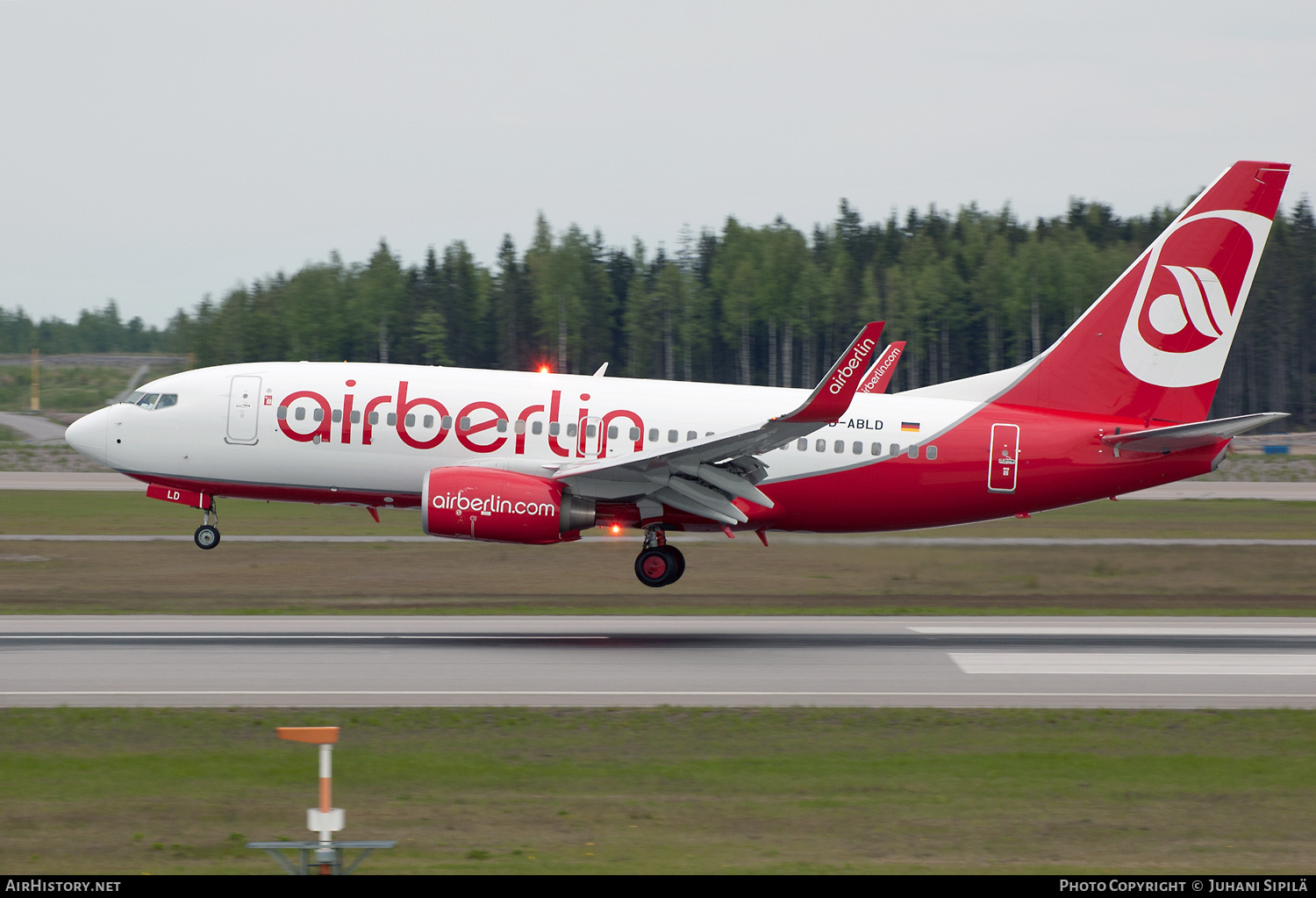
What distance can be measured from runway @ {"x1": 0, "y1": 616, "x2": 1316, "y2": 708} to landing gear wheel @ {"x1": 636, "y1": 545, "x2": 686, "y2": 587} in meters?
0.88

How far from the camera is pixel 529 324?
120125 millimetres

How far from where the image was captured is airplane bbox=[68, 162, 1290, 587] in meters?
27.7

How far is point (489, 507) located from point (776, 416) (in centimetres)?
628

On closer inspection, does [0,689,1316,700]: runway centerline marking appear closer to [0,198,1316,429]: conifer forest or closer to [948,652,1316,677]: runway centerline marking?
[948,652,1316,677]: runway centerline marking

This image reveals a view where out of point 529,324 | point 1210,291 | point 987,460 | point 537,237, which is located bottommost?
point 987,460

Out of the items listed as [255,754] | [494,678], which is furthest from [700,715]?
[255,754]

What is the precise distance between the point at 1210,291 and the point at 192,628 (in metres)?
21.9

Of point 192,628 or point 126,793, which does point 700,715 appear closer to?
point 126,793

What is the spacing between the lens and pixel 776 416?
27391 millimetres

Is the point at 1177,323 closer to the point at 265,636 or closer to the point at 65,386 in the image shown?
the point at 265,636

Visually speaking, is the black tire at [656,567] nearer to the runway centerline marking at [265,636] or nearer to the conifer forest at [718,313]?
the runway centerline marking at [265,636]

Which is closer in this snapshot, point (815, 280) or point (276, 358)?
point (276, 358)

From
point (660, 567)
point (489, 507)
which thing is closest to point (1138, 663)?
point (660, 567)

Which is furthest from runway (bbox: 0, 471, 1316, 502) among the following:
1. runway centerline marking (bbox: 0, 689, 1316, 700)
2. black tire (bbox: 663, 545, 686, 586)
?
runway centerline marking (bbox: 0, 689, 1316, 700)
